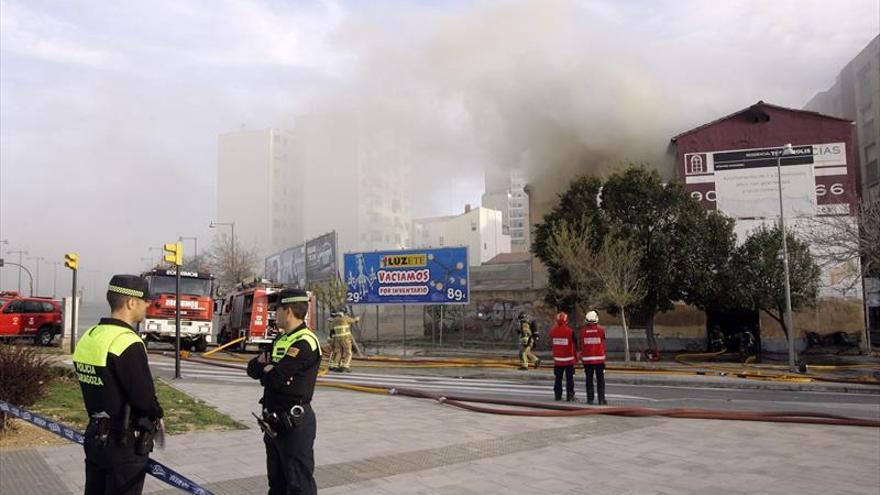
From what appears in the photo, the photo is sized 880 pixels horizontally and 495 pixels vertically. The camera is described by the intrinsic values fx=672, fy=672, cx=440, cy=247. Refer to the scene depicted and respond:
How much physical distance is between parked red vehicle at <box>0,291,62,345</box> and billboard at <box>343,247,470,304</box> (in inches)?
371

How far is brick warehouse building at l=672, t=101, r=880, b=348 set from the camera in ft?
84.5

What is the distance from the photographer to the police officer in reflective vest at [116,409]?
3.04 m

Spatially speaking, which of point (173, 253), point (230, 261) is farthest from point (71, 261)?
point (230, 261)

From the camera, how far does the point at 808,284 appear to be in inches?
826

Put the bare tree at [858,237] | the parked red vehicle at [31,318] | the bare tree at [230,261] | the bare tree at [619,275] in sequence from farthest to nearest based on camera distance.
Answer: the bare tree at [230,261] → the parked red vehicle at [31,318] → the bare tree at [619,275] → the bare tree at [858,237]

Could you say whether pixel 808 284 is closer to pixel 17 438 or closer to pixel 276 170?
pixel 17 438

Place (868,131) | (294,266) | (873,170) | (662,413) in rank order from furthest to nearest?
1. (294,266)
2. (873,170)
3. (868,131)
4. (662,413)

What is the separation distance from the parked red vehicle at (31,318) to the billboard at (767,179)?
2323cm

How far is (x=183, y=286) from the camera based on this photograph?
2186 centimetres

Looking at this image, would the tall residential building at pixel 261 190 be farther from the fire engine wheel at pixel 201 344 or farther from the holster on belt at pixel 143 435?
the holster on belt at pixel 143 435

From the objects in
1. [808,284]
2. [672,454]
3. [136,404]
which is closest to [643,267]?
[808,284]

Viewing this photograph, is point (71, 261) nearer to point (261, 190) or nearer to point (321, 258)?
point (321, 258)

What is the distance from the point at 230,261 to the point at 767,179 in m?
37.1

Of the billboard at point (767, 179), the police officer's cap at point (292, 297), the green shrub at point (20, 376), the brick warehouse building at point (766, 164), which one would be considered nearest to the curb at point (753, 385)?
the green shrub at point (20, 376)
